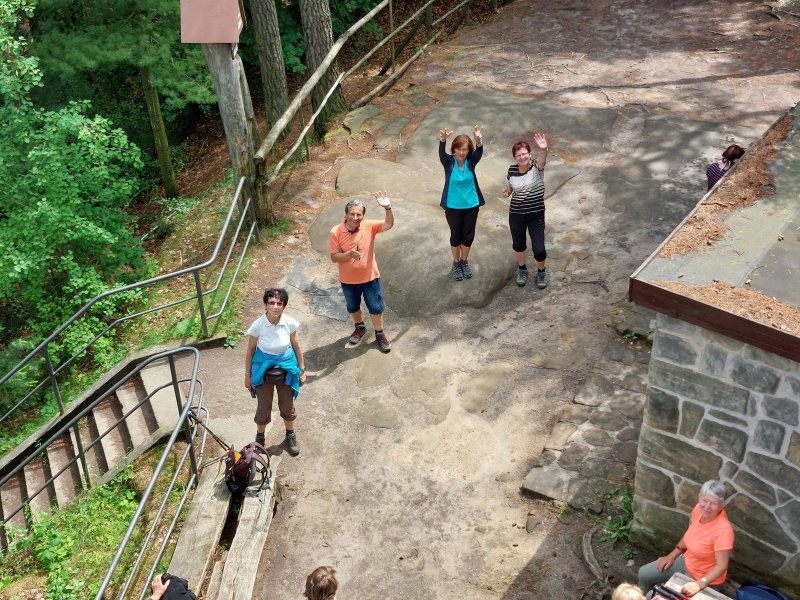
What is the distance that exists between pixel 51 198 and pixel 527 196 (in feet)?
20.4

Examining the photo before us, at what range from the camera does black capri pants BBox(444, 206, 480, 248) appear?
8414 mm

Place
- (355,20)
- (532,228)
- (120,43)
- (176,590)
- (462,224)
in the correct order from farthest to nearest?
(355,20) < (120,43) < (462,224) < (532,228) < (176,590)

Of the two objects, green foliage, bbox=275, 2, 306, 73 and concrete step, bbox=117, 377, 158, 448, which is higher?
green foliage, bbox=275, 2, 306, 73

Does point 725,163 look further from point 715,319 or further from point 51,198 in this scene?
point 51,198

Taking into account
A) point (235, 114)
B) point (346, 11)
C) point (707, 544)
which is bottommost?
point (707, 544)

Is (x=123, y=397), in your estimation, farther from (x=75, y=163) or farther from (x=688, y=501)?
(x=688, y=501)

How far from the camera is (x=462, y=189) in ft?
27.1

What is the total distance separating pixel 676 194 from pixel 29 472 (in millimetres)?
8165

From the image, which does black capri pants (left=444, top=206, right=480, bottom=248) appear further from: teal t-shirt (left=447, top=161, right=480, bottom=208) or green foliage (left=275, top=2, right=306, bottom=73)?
green foliage (left=275, top=2, right=306, bottom=73)

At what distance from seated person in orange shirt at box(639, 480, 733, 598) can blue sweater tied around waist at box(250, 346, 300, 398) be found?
10.6 feet

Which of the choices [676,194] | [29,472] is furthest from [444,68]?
[29,472]

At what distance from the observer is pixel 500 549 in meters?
6.13

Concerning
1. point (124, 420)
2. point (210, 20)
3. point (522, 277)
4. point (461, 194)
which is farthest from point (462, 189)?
point (124, 420)

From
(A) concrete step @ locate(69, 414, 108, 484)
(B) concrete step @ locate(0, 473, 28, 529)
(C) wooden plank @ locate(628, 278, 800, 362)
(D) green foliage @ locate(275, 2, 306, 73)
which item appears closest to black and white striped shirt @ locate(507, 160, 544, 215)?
(C) wooden plank @ locate(628, 278, 800, 362)
